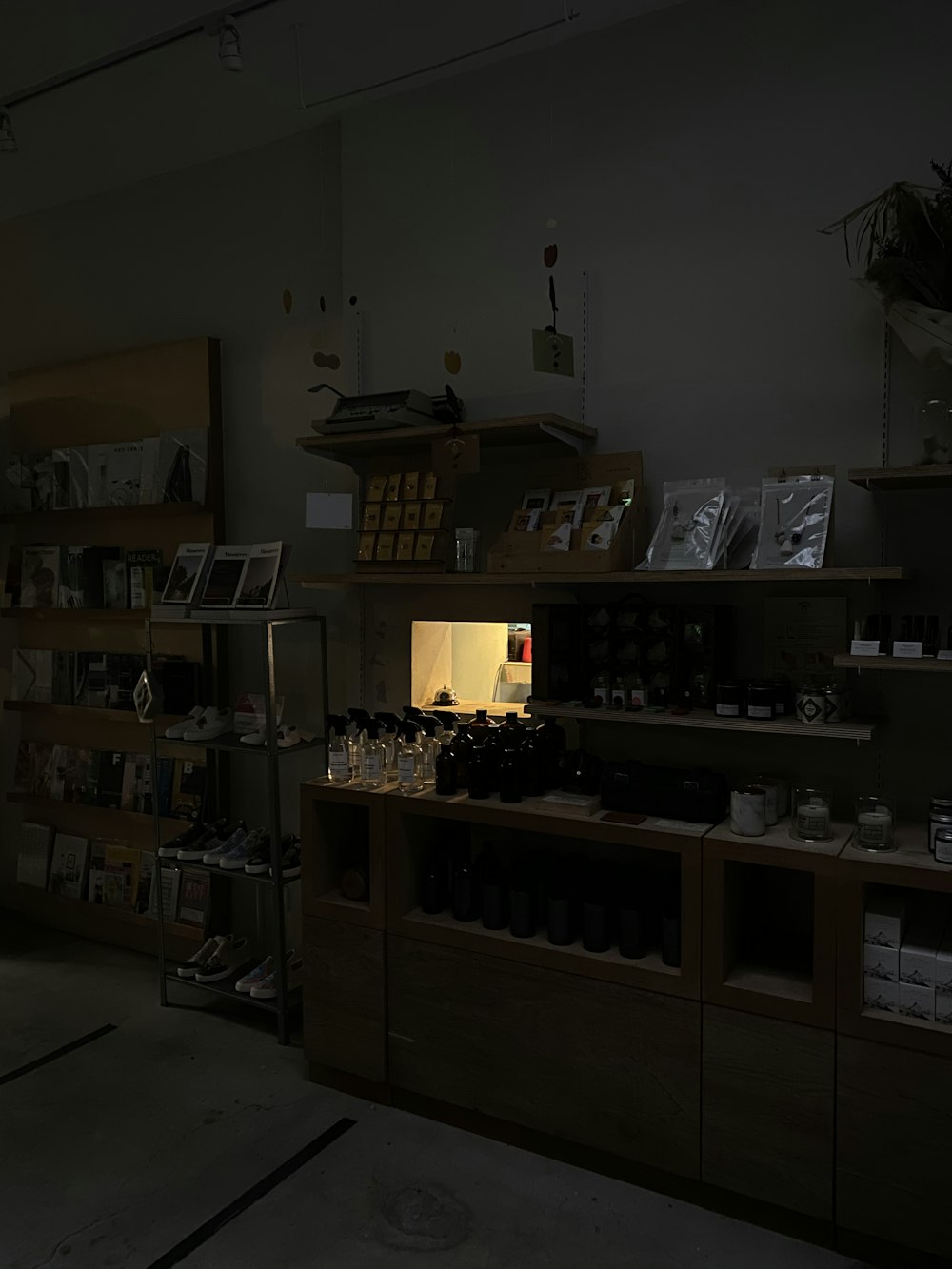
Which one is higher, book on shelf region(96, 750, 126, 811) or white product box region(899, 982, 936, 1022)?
book on shelf region(96, 750, 126, 811)

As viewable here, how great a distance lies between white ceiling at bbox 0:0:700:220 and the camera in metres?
2.68

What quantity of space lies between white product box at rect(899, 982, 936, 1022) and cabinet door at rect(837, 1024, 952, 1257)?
8cm

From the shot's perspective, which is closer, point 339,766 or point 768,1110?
point 768,1110

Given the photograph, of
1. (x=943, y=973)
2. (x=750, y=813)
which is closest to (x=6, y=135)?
(x=750, y=813)

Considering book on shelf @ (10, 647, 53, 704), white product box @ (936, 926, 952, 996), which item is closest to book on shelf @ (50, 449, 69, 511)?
book on shelf @ (10, 647, 53, 704)

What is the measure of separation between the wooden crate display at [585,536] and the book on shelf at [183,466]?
1.49 m

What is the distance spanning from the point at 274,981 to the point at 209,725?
0.94m

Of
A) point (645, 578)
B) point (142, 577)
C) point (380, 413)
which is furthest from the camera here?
point (142, 577)

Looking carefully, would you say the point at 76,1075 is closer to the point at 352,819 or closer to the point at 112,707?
the point at 352,819

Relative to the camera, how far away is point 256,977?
129 inches

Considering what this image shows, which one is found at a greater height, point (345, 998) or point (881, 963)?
point (881, 963)

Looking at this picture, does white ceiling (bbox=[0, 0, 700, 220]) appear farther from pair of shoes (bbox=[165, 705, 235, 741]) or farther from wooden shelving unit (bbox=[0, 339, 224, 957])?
pair of shoes (bbox=[165, 705, 235, 741])

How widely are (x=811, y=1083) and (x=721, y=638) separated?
3.68ft

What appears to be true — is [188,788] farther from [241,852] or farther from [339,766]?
[339,766]
